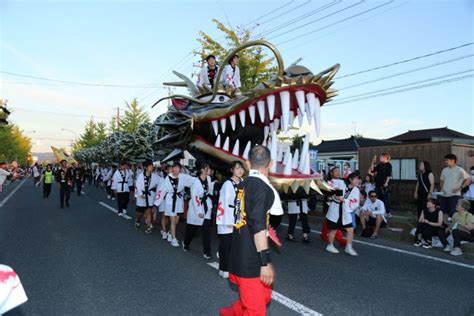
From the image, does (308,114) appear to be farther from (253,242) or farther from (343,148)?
(343,148)

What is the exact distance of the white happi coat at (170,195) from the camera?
6891 mm

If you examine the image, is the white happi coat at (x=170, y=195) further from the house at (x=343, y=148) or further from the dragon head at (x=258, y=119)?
the house at (x=343, y=148)

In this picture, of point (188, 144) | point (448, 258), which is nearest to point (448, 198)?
point (448, 258)

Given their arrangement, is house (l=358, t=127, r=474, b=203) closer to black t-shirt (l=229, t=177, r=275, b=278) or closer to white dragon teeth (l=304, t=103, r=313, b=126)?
white dragon teeth (l=304, t=103, r=313, b=126)

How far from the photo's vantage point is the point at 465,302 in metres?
4.04

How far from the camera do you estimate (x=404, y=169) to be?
1327 centimetres

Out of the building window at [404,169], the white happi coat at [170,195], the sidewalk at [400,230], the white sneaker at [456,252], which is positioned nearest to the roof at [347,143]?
the building window at [404,169]

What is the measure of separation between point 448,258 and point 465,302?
7.25 ft

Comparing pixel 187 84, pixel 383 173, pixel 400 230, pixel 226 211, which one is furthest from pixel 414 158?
pixel 226 211

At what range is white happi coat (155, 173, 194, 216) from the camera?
6.89 m

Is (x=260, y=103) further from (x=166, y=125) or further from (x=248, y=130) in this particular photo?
(x=166, y=125)

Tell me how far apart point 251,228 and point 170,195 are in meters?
4.56

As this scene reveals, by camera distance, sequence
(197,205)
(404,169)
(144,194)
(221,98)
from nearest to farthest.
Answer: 1. (221,98)
2. (197,205)
3. (144,194)
4. (404,169)

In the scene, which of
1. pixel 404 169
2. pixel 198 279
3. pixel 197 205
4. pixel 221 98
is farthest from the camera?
pixel 404 169
